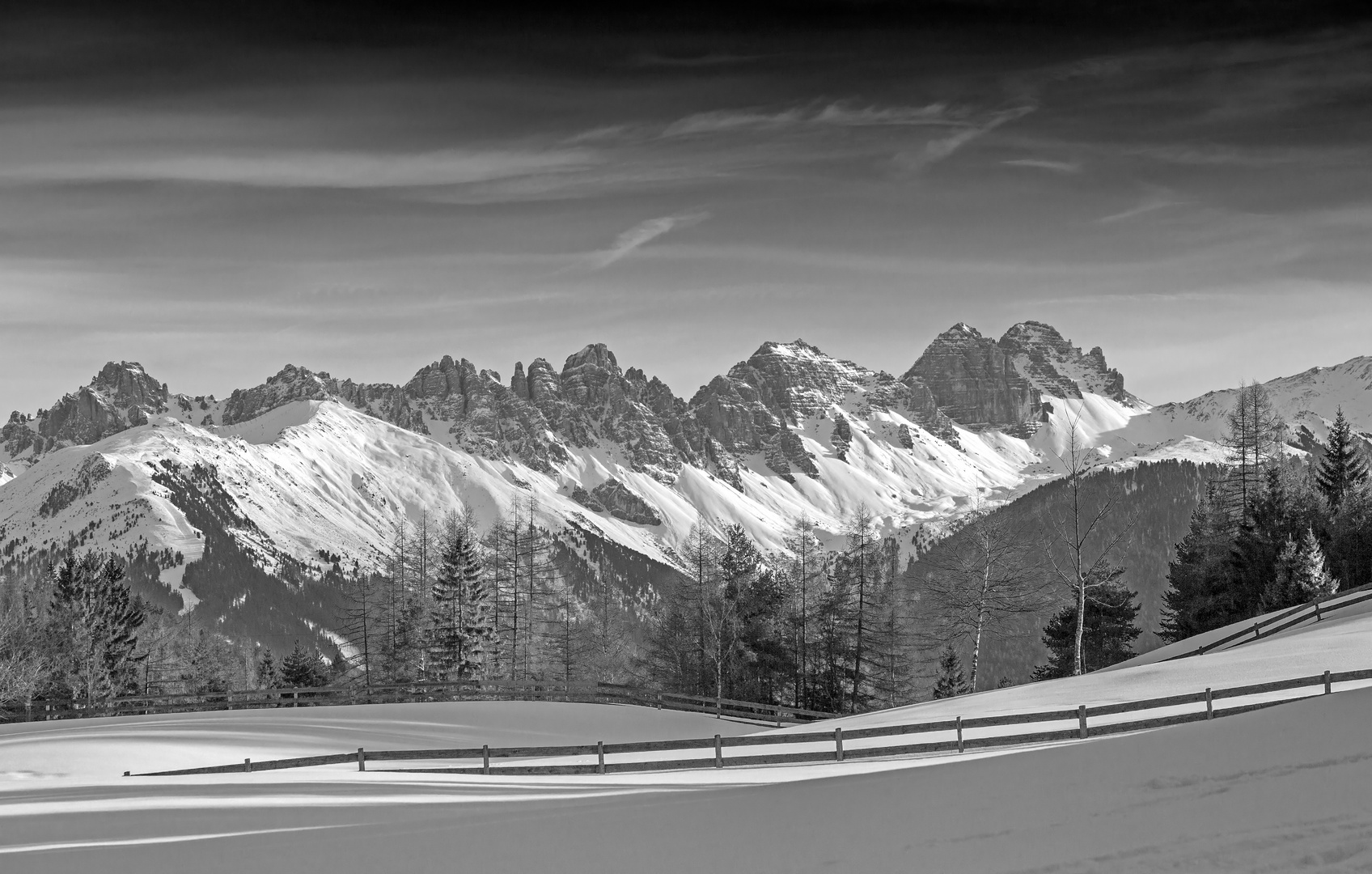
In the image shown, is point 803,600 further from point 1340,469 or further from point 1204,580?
point 1340,469

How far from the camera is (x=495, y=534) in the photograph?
60.6 m

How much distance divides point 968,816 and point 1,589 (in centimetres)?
9615

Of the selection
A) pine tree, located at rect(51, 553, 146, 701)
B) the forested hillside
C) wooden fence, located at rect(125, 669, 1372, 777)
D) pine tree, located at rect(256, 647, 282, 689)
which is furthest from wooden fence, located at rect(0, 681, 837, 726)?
pine tree, located at rect(256, 647, 282, 689)

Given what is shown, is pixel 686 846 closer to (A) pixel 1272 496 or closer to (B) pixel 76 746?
(B) pixel 76 746

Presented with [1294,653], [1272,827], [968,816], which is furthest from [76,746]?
[1294,653]

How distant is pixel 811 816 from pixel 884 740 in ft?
43.2

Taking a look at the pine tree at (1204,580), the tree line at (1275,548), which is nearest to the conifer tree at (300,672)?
the pine tree at (1204,580)

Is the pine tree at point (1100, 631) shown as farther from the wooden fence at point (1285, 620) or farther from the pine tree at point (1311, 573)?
the wooden fence at point (1285, 620)

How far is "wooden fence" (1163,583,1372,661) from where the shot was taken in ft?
126

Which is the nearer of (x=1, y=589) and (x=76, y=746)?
(x=76, y=746)

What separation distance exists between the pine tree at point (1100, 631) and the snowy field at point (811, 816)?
3112 cm

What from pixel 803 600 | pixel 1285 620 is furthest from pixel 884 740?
pixel 803 600

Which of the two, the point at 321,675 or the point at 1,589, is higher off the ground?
the point at 1,589

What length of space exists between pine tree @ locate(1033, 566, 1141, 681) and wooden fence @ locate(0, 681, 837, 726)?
15.9m
